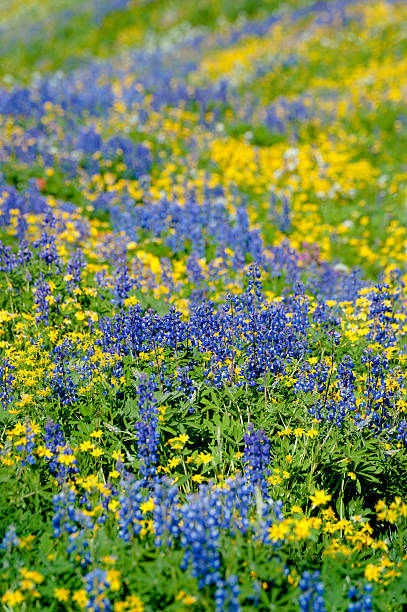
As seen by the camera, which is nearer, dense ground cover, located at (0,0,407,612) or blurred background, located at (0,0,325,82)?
dense ground cover, located at (0,0,407,612)

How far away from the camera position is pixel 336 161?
1124cm

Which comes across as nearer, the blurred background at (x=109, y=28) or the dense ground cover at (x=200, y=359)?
the dense ground cover at (x=200, y=359)

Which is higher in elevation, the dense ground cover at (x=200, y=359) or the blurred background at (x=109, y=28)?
the blurred background at (x=109, y=28)

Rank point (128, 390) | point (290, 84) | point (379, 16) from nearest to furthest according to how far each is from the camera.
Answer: point (128, 390) < point (290, 84) < point (379, 16)

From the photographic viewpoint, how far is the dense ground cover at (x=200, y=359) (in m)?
2.65

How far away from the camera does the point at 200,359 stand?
14.2 ft

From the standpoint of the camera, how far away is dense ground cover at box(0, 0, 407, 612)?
2.65 meters

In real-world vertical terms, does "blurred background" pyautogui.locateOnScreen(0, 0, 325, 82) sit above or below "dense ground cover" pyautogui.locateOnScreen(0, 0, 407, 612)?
above

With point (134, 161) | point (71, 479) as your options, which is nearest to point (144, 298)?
point (71, 479)

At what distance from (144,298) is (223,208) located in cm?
391

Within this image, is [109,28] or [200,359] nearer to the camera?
[200,359]

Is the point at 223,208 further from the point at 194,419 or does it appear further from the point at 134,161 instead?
the point at 194,419

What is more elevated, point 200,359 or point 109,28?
point 109,28

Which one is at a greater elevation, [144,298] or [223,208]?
[223,208]
